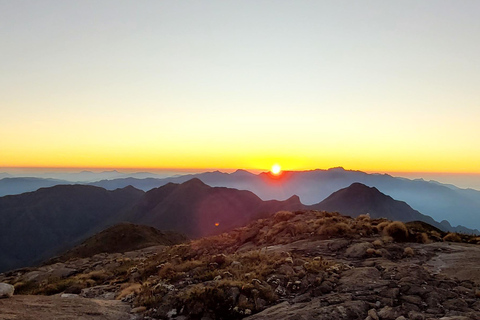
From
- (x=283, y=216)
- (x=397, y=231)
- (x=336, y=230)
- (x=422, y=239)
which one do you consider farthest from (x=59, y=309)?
(x=422, y=239)

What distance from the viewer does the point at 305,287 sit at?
11227 millimetres

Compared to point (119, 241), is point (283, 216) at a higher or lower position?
higher

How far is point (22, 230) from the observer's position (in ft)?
630

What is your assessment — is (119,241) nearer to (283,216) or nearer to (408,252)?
(283,216)

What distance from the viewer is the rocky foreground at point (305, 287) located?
9.21m

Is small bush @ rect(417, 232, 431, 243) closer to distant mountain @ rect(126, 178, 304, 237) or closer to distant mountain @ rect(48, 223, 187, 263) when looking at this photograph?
distant mountain @ rect(48, 223, 187, 263)

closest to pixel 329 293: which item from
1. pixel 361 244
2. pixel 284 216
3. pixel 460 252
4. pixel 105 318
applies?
pixel 361 244

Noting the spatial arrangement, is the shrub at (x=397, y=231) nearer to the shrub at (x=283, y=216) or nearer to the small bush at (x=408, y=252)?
the small bush at (x=408, y=252)

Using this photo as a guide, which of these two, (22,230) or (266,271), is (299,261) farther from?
(22,230)

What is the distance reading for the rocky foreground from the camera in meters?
9.21

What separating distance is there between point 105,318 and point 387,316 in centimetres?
893

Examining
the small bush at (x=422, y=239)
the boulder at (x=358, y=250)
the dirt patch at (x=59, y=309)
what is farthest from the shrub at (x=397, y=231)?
the dirt patch at (x=59, y=309)

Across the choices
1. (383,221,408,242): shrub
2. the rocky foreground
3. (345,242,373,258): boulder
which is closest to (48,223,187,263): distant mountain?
the rocky foreground

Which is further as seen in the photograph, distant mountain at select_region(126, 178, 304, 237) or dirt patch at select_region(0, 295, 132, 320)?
distant mountain at select_region(126, 178, 304, 237)
